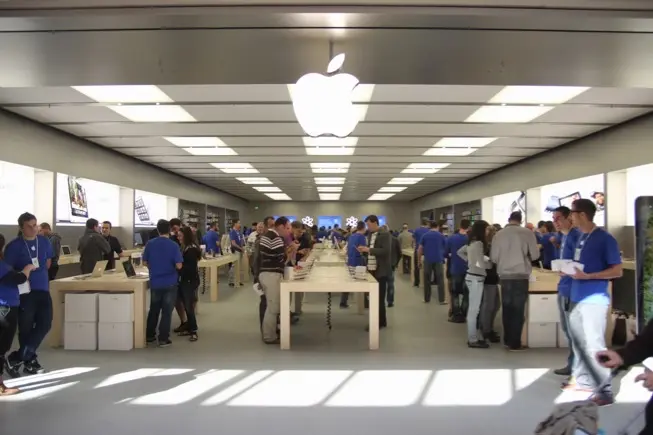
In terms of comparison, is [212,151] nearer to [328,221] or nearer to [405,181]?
[405,181]

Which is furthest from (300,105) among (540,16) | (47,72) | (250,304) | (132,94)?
(250,304)

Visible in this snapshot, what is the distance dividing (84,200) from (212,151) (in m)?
3.21

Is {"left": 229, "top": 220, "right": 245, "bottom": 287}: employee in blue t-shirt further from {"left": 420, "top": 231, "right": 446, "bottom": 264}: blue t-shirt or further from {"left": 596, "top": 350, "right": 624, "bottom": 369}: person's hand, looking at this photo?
{"left": 596, "top": 350, "right": 624, "bottom": 369}: person's hand

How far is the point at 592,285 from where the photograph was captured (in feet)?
12.7

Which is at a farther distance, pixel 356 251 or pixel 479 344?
pixel 356 251

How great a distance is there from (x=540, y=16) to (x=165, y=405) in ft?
12.5

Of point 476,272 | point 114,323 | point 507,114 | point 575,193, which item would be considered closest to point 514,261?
point 476,272

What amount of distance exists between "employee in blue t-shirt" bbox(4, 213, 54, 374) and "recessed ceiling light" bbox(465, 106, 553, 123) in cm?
596

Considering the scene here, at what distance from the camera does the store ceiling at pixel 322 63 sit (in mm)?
3574

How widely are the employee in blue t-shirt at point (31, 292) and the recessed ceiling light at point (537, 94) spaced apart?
5.52 m

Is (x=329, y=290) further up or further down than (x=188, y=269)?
further down

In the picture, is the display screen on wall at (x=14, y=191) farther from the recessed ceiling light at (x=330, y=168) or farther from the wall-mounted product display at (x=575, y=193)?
the wall-mounted product display at (x=575, y=193)

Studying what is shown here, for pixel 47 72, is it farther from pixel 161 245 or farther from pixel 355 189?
pixel 355 189

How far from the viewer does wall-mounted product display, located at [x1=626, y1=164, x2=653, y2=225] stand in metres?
8.41
